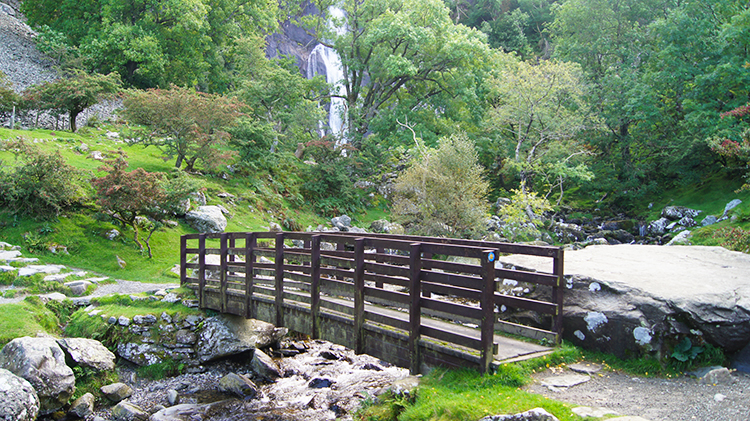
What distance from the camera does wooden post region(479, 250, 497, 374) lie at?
5758mm

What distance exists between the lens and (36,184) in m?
15.4

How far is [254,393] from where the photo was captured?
939 cm

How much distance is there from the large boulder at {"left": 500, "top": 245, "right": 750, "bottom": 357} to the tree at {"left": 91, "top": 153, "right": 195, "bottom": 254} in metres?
13.1

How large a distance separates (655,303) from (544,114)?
24.2m

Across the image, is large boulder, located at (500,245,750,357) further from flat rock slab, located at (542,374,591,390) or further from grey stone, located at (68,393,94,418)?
grey stone, located at (68,393,94,418)

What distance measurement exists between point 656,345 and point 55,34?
4136 cm

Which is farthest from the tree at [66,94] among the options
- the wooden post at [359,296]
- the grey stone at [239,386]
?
the wooden post at [359,296]

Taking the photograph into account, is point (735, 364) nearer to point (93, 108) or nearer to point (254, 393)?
point (254, 393)

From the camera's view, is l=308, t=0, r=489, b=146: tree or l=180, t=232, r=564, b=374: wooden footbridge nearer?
l=180, t=232, r=564, b=374: wooden footbridge

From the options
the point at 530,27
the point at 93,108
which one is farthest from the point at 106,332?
the point at 530,27

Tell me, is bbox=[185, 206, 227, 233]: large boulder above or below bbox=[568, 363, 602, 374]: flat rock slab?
above

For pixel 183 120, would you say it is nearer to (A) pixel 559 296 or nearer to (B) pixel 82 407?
(B) pixel 82 407

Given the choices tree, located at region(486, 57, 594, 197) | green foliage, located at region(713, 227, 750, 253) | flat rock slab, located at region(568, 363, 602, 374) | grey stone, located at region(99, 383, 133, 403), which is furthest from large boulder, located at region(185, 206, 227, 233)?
green foliage, located at region(713, 227, 750, 253)

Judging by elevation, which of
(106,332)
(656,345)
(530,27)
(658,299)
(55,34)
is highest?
(530,27)
